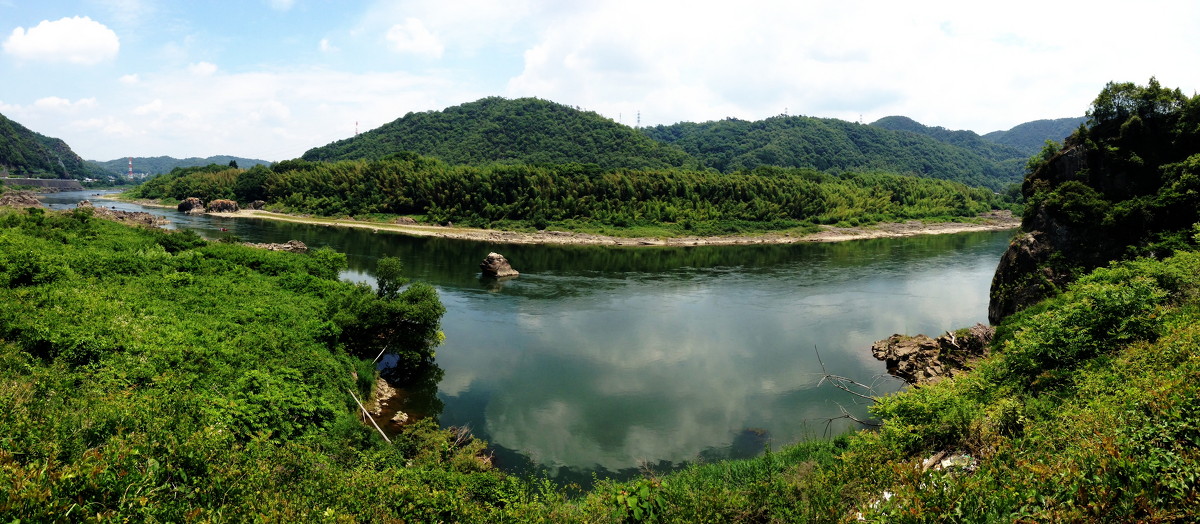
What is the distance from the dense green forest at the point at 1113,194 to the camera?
22.9 metres

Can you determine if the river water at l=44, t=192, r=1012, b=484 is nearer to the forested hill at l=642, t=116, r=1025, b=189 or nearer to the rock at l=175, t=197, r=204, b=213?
the rock at l=175, t=197, r=204, b=213

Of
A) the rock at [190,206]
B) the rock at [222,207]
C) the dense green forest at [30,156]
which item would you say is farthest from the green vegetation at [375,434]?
the dense green forest at [30,156]

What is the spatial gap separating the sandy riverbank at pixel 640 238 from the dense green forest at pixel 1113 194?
1848 inches

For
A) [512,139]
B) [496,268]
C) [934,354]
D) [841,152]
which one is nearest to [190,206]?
[512,139]

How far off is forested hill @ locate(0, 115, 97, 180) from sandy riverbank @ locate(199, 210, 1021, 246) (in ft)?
294

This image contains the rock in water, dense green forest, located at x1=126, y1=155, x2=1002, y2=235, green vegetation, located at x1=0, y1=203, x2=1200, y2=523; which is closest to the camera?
green vegetation, located at x1=0, y1=203, x2=1200, y2=523

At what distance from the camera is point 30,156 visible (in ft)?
478

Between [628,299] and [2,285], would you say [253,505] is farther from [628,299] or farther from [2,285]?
[628,299]

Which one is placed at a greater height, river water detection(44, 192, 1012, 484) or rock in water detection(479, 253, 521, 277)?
rock in water detection(479, 253, 521, 277)

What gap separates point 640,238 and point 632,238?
1.07 meters

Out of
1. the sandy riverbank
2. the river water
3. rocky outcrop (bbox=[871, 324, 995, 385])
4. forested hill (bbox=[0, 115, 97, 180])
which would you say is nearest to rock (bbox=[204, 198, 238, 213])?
the sandy riverbank

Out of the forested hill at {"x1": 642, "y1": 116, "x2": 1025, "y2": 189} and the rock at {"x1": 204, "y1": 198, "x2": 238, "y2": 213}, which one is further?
the forested hill at {"x1": 642, "y1": 116, "x2": 1025, "y2": 189}

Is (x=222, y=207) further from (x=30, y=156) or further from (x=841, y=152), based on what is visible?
(x=841, y=152)

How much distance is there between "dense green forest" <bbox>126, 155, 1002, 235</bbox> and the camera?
83.6 meters
